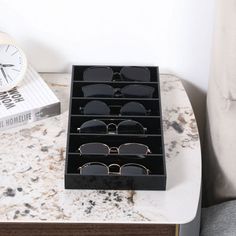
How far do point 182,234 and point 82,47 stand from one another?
1.52 ft

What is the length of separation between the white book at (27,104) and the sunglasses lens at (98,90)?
6cm

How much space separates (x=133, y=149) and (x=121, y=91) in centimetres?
16

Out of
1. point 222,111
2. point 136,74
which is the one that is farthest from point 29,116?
point 222,111

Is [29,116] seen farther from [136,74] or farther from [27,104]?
[136,74]

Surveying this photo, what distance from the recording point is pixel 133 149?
1068 millimetres

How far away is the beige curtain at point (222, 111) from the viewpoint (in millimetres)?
1024

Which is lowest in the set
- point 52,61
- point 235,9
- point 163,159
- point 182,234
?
point 182,234

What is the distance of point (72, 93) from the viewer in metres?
1.17

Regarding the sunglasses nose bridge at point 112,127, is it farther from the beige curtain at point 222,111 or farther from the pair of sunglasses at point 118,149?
the beige curtain at point 222,111

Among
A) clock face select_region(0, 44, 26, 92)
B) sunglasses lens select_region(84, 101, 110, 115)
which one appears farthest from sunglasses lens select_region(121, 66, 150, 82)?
clock face select_region(0, 44, 26, 92)

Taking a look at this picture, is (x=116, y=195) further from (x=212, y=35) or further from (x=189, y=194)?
(x=212, y=35)

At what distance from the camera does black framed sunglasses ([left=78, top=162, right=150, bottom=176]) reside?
1019mm

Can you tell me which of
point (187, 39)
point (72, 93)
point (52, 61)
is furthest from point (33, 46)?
point (187, 39)

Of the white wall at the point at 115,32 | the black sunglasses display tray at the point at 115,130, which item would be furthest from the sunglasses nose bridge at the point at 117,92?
the white wall at the point at 115,32
